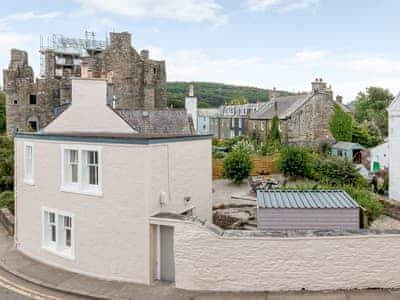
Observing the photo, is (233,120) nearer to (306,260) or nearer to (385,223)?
(385,223)

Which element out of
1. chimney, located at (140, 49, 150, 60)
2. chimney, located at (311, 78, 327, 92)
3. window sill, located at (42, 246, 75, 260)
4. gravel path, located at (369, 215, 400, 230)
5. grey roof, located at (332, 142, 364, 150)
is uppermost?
chimney, located at (140, 49, 150, 60)

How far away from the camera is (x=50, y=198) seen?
14.0 meters

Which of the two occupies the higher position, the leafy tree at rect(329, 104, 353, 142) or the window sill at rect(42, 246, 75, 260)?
the leafy tree at rect(329, 104, 353, 142)

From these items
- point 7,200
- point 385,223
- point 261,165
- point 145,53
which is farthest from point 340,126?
point 7,200

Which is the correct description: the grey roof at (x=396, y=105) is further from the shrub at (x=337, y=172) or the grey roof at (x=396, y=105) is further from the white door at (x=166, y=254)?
the white door at (x=166, y=254)

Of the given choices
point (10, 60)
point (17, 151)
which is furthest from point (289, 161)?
point (10, 60)

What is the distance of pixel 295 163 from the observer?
105 feet

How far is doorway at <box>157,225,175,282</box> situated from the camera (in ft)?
39.4

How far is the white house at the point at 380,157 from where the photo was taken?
33781mm

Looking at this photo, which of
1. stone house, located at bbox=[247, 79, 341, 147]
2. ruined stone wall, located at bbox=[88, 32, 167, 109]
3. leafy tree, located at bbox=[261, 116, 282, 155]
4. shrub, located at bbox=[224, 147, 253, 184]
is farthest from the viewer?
stone house, located at bbox=[247, 79, 341, 147]

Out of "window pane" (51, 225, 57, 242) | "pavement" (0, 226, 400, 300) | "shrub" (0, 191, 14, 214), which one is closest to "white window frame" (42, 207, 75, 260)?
"window pane" (51, 225, 57, 242)

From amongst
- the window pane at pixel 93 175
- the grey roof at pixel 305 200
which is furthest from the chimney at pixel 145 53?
the grey roof at pixel 305 200

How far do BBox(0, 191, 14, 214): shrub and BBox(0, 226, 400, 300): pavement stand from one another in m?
9.13

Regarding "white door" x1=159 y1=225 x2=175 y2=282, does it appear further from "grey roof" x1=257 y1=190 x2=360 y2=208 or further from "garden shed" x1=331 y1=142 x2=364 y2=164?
"garden shed" x1=331 y1=142 x2=364 y2=164
